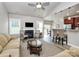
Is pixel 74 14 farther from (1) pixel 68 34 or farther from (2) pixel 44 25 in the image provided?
(2) pixel 44 25

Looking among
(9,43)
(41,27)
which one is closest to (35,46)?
(41,27)

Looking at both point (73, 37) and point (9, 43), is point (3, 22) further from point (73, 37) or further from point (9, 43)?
point (73, 37)

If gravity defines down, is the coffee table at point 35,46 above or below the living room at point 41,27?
below

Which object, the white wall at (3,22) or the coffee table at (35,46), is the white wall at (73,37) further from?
the white wall at (3,22)

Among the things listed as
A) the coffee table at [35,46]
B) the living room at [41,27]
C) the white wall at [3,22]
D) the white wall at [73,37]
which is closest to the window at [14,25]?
the living room at [41,27]

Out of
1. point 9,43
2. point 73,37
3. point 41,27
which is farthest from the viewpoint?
point 9,43

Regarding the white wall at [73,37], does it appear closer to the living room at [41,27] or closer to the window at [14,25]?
the living room at [41,27]

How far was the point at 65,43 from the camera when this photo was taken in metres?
1.88

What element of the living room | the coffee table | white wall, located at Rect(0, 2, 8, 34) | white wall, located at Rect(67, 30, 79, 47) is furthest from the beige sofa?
white wall, located at Rect(67, 30, 79, 47)

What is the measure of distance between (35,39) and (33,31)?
169 millimetres

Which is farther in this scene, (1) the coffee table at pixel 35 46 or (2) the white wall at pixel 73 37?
(1) the coffee table at pixel 35 46

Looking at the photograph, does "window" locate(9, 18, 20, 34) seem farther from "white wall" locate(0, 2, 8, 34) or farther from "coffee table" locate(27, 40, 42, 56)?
"coffee table" locate(27, 40, 42, 56)

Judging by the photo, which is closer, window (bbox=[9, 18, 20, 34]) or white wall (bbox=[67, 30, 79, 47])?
white wall (bbox=[67, 30, 79, 47])

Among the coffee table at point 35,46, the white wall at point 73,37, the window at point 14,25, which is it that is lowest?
the coffee table at point 35,46
